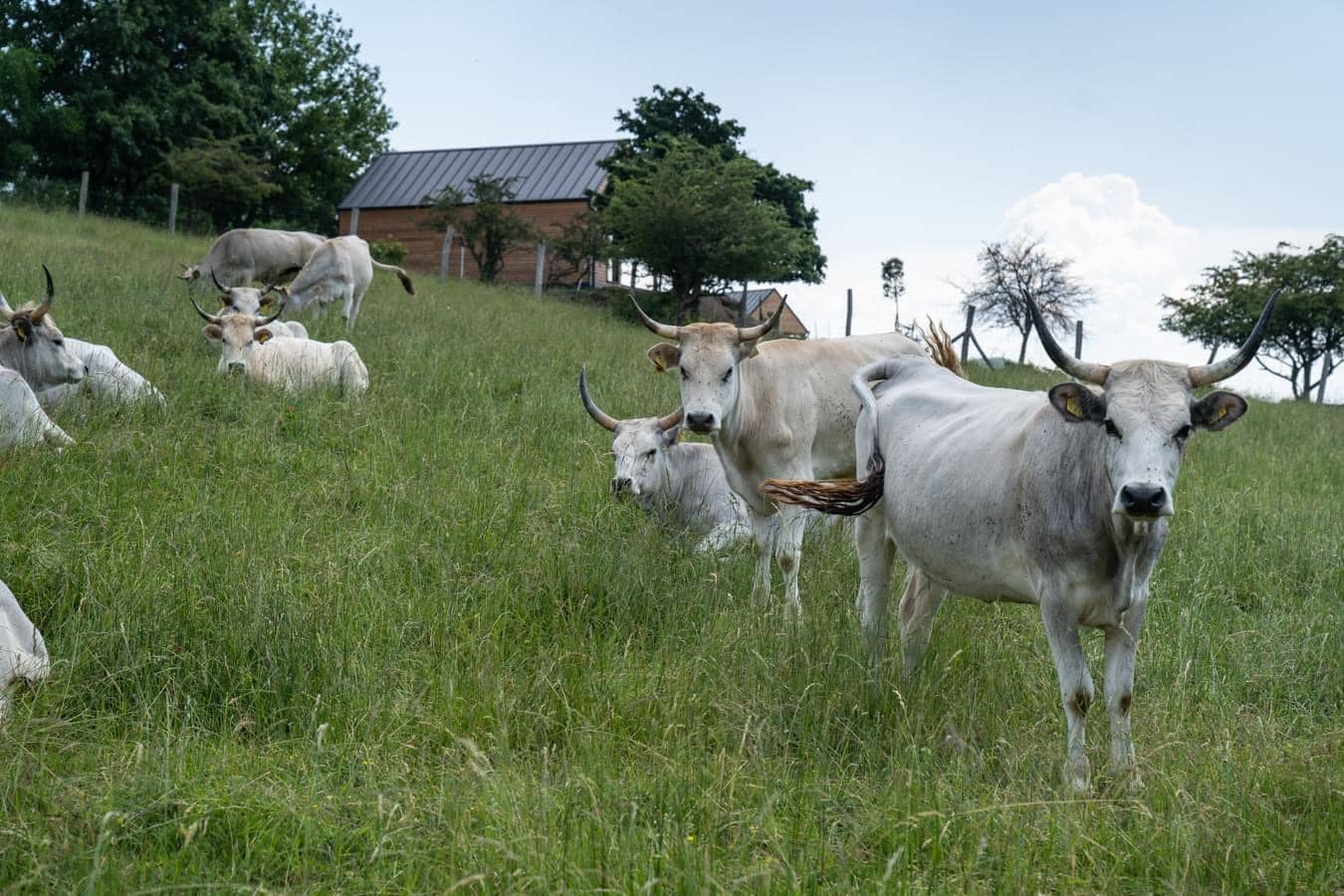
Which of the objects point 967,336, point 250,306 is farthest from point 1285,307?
point 250,306

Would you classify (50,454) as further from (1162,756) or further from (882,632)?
(1162,756)

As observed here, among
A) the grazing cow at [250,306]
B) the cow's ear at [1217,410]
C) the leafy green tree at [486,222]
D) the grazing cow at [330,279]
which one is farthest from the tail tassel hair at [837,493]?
the leafy green tree at [486,222]

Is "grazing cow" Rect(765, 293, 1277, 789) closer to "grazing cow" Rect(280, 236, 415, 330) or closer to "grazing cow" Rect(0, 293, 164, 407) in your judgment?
"grazing cow" Rect(0, 293, 164, 407)

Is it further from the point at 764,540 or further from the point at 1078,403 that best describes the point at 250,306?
the point at 1078,403

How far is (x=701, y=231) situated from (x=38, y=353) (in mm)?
19493

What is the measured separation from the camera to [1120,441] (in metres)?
4.38

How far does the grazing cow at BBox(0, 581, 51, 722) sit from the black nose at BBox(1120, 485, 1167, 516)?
414 cm

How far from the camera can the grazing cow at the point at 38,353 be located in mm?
10508

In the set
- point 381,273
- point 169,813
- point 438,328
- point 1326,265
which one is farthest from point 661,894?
point 1326,265

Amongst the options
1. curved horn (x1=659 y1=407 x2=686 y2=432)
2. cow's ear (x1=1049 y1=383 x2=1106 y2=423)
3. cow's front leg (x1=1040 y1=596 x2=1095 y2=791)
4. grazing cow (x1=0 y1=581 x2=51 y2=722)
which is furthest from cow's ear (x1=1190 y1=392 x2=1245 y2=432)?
curved horn (x1=659 y1=407 x2=686 y2=432)

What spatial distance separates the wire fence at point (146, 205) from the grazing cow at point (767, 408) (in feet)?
81.9

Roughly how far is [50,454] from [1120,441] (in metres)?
6.83

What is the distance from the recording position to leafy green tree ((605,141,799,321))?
2842cm

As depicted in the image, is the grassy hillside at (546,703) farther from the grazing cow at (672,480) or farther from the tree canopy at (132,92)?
the tree canopy at (132,92)
